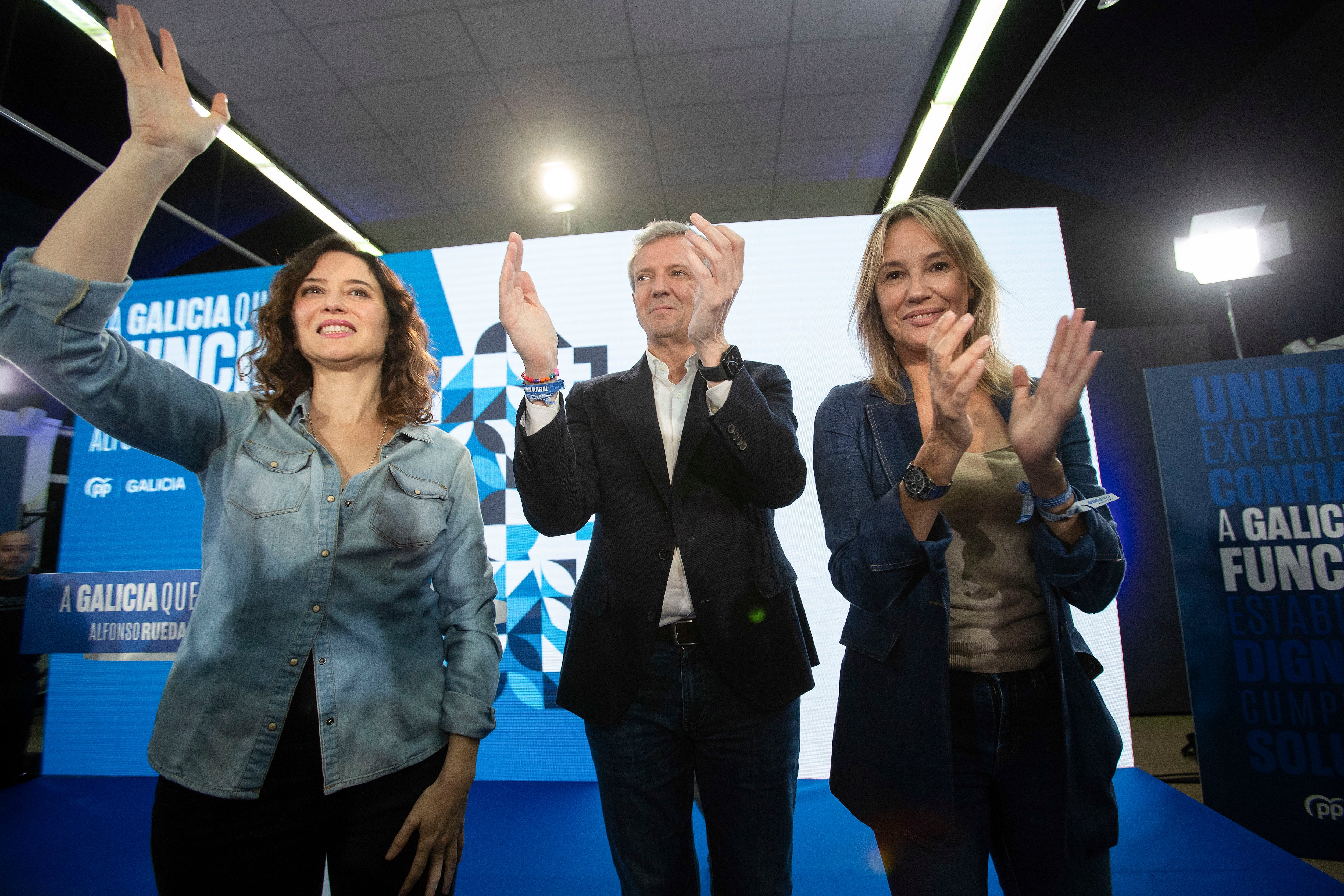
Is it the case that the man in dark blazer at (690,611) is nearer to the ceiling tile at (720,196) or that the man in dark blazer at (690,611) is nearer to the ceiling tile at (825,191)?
the ceiling tile at (720,196)

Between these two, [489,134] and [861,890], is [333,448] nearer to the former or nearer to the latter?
[861,890]

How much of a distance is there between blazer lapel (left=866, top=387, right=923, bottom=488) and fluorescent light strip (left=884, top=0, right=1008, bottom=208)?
2.45 metres

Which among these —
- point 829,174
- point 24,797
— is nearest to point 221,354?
point 24,797

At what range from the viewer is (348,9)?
3268 mm

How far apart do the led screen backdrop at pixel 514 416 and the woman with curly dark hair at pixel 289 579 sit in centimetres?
165

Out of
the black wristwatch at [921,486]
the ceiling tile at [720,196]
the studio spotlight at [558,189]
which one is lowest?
the black wristwatch at [921,486]

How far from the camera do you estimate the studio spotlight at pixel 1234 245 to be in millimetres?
3254

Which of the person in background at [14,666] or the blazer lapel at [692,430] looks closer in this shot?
the blazer lapel at [692,430]

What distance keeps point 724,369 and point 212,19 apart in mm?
4084

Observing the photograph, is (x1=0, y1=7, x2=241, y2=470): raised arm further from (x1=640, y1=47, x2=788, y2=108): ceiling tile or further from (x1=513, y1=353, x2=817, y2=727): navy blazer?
(x1=640, y1=47, x2=788, y2=108): ceiling tile

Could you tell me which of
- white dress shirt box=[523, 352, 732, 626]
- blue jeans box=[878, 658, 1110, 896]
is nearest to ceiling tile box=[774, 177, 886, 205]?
white dress shirt box=[523, 352, 732, 626]

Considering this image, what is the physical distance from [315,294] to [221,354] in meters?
2.58

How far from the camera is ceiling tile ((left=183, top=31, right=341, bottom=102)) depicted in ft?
11.4

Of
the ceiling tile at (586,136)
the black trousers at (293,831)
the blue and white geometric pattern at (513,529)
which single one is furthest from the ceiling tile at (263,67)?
the black trousers at (293,831)
